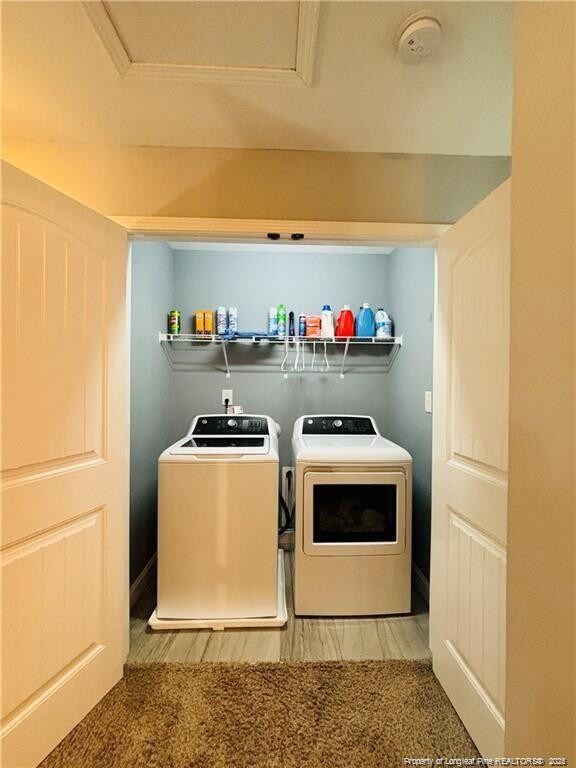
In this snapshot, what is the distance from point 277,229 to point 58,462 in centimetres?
129

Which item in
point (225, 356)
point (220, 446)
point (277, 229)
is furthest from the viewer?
point (225, 356)

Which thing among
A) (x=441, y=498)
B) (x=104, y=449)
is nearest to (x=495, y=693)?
(x=441, y=498)

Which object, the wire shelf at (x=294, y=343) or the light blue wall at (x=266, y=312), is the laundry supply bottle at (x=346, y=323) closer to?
the wire shelf at (x=294, y=343)

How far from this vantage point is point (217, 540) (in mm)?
1896

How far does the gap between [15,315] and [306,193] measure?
1.25m

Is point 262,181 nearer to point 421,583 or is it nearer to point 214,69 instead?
point 214,69

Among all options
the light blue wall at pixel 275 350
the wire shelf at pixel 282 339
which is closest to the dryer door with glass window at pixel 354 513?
the light blue wall at pixel 275 350

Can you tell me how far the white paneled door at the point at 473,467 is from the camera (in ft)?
3.71

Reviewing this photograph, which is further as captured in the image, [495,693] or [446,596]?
[446,596]

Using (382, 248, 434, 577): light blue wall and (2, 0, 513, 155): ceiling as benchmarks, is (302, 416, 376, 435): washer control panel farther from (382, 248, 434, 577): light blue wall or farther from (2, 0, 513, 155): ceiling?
(2, 0, 513, 155): ceiling

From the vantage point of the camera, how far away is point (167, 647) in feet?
5.72

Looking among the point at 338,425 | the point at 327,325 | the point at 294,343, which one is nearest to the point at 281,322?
the point at 294,343

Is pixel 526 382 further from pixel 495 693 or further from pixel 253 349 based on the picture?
pixel 253 349

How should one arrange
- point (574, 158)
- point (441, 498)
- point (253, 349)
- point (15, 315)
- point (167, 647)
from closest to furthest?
point (574, 158), point (15, 315), point (441, 498), point (167, 647), point (253, 349)
